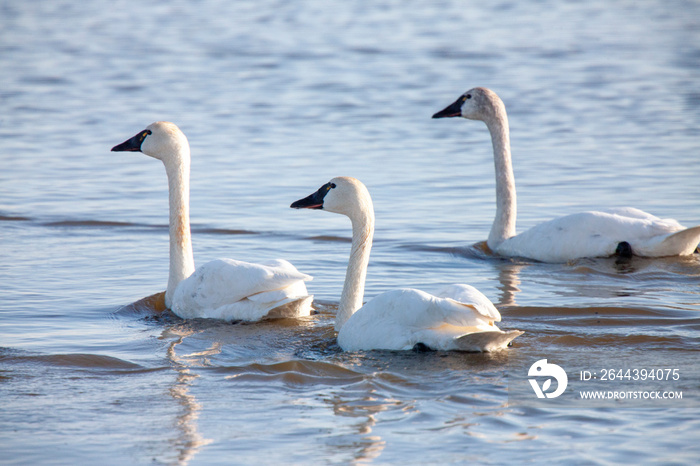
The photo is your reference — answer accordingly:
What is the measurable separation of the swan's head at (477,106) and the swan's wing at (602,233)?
1.82m

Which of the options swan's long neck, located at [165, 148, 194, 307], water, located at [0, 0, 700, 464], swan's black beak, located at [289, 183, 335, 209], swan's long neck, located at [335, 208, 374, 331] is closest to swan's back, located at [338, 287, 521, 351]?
water, located at [0, 0, 700, 464]

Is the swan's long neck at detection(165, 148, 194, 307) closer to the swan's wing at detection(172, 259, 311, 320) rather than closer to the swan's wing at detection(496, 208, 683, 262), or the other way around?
the swan's wing at detection(172, 259, 311, 320)

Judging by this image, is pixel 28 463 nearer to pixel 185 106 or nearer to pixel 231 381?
pixel 231 381

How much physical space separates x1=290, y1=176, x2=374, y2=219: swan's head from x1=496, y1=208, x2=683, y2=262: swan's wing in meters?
2.81

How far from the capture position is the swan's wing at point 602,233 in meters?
9.11

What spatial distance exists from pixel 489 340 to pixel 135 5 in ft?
108

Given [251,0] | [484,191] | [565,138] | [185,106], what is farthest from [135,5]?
[484,191]

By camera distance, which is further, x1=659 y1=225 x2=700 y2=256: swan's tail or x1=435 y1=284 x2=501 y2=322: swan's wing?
x1=659 y1=225 x2=700 y2=256: swan's tail

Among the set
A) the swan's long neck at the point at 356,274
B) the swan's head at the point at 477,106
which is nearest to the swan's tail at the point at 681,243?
the swan's head at the point at 477,106

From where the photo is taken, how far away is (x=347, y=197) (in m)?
7.02

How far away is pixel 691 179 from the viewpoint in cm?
1246

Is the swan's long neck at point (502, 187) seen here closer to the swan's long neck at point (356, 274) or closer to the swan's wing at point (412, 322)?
the swan's long neck at point (356, 274)

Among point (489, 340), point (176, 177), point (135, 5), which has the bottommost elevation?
point (489, 340)

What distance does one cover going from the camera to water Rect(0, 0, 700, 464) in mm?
5254
